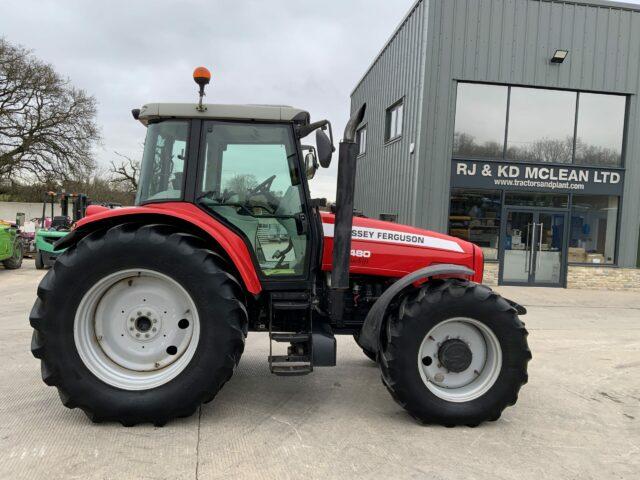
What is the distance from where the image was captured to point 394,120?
46.3ft

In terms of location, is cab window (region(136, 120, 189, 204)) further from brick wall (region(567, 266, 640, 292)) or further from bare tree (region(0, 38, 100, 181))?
bare tree (region(0, 38, 100, 181))

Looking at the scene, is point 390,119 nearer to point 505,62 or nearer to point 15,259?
point 505,62

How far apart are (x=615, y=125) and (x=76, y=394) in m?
13.4

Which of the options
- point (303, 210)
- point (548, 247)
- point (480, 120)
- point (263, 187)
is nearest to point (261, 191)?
point (263, 187)

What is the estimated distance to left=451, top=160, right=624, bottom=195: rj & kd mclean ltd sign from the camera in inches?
465

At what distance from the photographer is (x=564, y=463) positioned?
3.04 metres

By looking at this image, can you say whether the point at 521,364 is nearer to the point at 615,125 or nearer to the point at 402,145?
the point at 402,145

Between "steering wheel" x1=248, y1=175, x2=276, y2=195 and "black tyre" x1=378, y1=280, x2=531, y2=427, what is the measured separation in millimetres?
1335

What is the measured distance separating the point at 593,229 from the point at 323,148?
1151cm

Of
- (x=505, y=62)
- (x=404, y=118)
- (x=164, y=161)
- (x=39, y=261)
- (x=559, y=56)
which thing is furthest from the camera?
(x=39, y=261)

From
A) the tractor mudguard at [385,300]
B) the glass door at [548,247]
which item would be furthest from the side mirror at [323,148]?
the glass door at [548,247]

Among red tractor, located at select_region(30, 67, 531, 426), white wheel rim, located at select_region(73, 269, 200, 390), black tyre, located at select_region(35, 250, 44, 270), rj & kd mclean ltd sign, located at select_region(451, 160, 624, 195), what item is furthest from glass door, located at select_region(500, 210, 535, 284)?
black tyre, located at select_region(35, 250, 44, 270)

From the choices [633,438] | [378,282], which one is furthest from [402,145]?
[633,438]

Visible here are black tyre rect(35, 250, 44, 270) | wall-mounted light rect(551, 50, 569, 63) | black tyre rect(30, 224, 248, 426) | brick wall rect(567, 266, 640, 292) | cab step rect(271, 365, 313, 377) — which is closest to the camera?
black tyre rect(30, 224, 248, 426)
